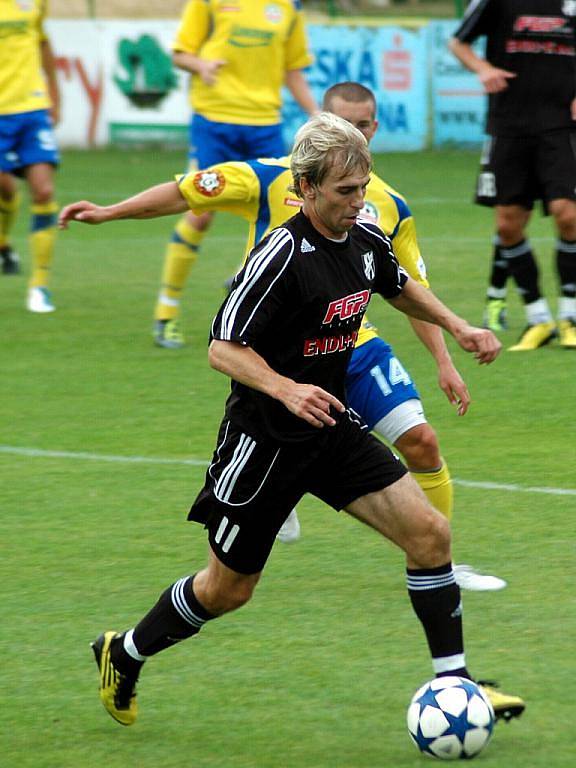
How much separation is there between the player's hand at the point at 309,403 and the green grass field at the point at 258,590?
0.89 meters

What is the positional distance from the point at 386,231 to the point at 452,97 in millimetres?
15759

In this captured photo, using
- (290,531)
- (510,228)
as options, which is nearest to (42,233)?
(510,228)

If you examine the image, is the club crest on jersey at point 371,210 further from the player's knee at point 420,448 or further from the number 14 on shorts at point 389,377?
the player's knee at point 420,448

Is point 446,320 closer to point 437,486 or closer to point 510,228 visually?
point 437,486

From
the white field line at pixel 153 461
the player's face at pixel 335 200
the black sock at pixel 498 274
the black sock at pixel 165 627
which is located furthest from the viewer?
the black sock at pixel 498 274

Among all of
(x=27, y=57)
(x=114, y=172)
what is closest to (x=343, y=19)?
(x=114, y=172)

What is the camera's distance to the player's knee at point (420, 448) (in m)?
5.41

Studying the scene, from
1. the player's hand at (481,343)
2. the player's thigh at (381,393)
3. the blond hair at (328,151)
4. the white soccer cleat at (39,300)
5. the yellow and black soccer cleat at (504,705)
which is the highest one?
the blond hair at (328,151)

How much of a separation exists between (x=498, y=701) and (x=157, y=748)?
3.02 ft

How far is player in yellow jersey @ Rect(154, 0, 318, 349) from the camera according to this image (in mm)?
10406

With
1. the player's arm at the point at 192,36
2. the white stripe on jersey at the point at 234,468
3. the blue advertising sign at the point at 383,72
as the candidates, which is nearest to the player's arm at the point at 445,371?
the white stripe on jersey at the point at 234,468

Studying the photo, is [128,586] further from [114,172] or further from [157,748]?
[114,172]

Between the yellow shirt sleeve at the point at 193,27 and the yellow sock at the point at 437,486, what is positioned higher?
the yellow sock at the point at 437,486

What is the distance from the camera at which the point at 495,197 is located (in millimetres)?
9758
